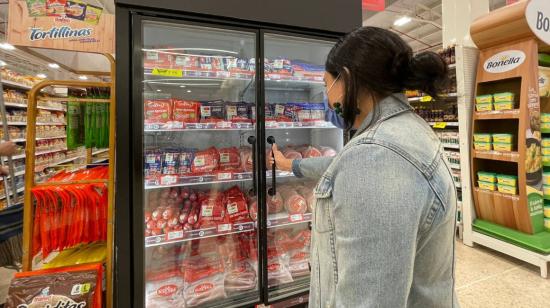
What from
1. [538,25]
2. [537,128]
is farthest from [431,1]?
[537,128]

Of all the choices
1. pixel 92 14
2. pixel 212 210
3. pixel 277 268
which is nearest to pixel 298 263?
pixel 277 268

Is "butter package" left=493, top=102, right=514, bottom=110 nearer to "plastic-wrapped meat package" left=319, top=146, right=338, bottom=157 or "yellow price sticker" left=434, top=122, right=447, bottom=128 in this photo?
"yellow price sticker" left=434, top=122, right=447, bottom=128

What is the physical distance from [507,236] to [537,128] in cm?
113

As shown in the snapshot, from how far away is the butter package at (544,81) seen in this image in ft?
9.55

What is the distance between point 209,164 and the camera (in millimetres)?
1954

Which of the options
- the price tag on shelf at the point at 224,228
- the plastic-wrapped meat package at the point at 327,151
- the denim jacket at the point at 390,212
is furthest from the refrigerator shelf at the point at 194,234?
the denim jacket at the point at 390,212

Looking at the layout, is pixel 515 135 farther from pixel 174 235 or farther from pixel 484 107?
pixel 174 235

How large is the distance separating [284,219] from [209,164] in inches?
26.0

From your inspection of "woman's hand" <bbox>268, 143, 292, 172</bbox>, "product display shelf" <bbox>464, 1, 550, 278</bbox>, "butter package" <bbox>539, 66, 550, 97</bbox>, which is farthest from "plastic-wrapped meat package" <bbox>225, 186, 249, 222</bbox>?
"butter package" <bbox>539, 66, 550, 97</bbox>

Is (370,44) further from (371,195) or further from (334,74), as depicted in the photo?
(371,195)

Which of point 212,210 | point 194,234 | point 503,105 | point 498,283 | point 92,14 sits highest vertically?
point 92,14

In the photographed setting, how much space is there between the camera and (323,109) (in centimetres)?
220

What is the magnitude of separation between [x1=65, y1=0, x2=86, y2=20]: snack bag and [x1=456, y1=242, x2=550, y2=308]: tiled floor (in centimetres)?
339

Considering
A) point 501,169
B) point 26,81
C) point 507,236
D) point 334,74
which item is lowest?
point 507,236
